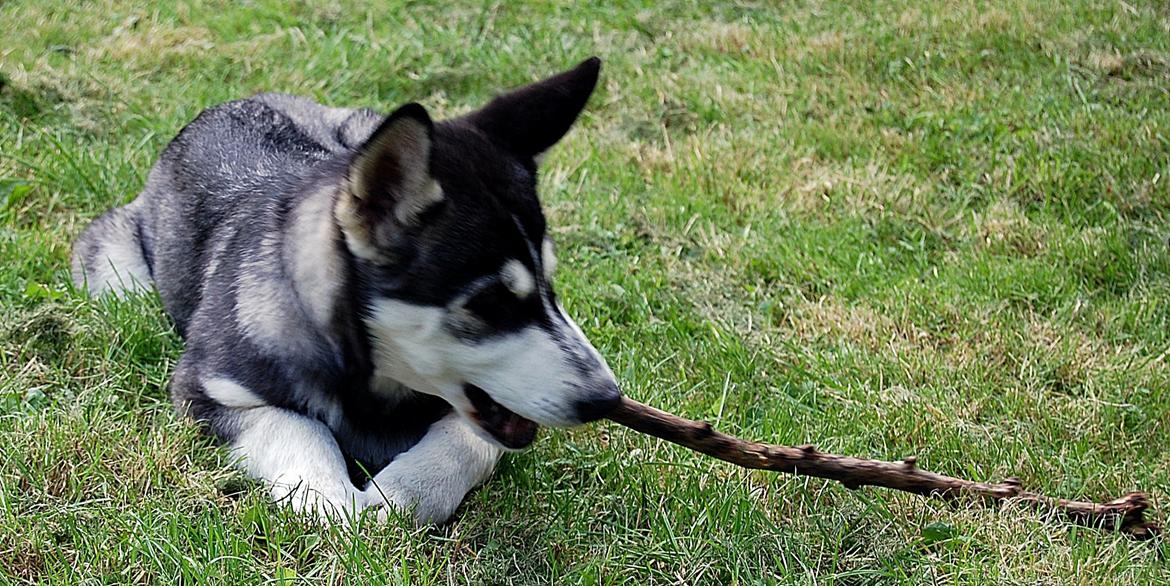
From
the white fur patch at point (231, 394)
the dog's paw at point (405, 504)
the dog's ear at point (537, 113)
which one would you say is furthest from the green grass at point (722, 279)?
the dog's ear at point (537, 113)

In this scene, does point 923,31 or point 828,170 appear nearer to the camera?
point 828,170

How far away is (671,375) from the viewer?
409cm

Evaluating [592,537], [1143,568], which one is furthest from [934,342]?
[592,537]

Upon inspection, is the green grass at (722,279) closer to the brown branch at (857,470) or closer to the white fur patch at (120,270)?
the brown branch at (857,470)

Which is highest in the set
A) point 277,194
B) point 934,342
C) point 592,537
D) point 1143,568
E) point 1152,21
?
point 277,194

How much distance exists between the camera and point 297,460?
3.21m

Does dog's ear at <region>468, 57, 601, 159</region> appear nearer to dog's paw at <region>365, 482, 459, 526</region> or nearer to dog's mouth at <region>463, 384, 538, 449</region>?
dog's mouth at <region>463, 384, 538, 449</region>

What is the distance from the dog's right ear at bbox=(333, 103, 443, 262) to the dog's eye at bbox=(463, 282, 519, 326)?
0.80 feet

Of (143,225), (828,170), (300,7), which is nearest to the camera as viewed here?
(143,225)

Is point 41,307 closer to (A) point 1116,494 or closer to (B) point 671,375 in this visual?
(B) point 671,375

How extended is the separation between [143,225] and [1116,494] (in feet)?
11.6

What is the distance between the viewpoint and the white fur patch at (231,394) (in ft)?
11.0

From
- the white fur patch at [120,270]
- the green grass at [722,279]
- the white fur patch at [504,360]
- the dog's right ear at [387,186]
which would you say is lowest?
the green grass at [722,279]

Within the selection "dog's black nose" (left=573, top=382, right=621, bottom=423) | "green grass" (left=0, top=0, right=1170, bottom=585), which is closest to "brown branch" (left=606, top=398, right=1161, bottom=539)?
"green grass" (left=0, top=0, right=1170, bottom=585)
